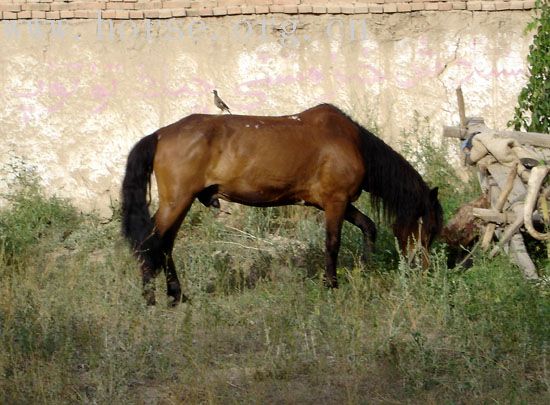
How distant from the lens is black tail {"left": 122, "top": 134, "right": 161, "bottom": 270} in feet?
25.4

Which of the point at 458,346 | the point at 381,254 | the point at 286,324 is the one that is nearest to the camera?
the point at 458,346

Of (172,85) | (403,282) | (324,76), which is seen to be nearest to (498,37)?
(324,76)

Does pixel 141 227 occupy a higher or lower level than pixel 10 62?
lower

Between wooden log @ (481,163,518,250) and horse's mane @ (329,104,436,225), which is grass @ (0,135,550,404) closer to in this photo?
wooden log @ (481,163,518,250)

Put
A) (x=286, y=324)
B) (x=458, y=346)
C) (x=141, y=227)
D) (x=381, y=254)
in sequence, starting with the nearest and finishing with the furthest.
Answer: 1. (x=458, y=346)
2. (x=286, y=324)
3. (x=141, y=227)
4. (x=381, y=254)

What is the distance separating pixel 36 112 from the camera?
1056cm

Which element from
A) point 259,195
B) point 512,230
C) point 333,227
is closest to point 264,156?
point 259,195

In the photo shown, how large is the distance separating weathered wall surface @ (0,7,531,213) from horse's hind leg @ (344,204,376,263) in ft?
8.06

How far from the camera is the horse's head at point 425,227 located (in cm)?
815

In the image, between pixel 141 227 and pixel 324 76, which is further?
pixel 324 76

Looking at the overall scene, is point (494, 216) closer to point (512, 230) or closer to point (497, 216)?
point (497, 216)

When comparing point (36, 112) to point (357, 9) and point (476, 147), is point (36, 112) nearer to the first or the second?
point (357, 9)

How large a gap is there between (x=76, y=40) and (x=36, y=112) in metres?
0.90

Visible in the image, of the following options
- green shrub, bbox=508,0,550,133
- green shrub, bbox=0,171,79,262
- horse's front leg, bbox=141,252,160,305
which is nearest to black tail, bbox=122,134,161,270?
horse's front leg, bbox=141,252,160,305
